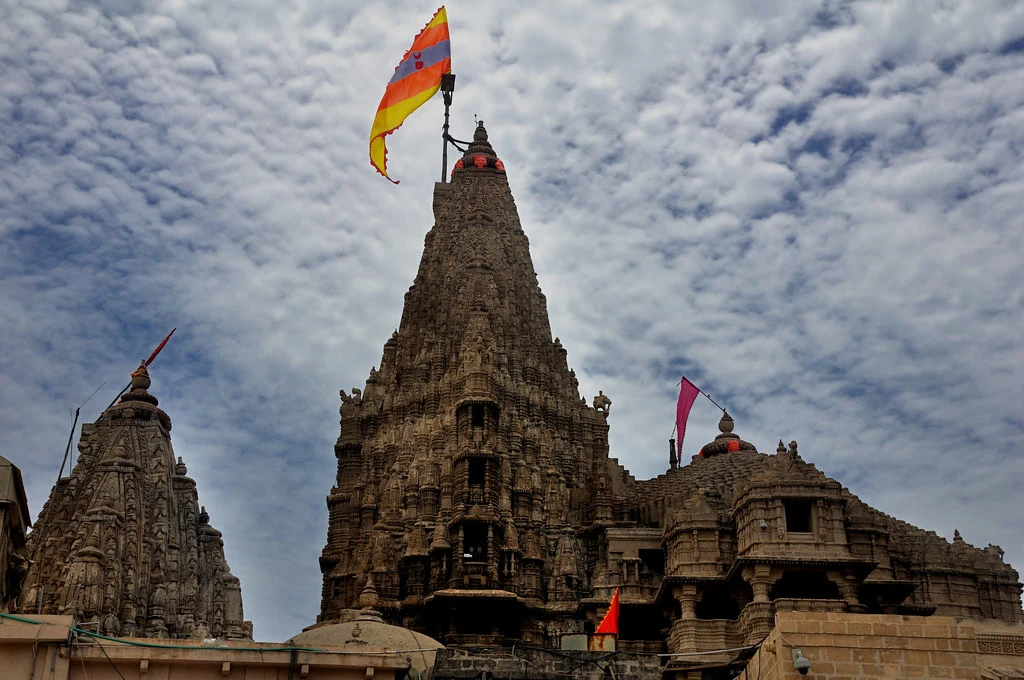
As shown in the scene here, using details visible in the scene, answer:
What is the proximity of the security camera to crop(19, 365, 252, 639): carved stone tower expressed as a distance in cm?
2351

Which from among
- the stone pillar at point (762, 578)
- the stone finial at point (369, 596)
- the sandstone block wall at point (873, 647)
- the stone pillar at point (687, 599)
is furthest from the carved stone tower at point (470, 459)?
the sandstone block wall at point (873, 647)

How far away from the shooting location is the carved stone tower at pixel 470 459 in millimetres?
46969

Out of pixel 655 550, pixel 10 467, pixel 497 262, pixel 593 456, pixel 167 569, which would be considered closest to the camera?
pixel 10 467

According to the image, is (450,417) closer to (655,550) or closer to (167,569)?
(655,550)

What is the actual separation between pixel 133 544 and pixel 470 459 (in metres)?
14.4

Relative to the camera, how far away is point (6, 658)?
18.9m

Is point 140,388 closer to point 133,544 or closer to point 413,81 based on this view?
point 133,544

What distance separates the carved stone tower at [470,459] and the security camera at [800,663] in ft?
88.9

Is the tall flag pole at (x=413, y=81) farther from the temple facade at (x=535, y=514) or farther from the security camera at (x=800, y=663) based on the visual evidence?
the security camera at (x=800, y=663)

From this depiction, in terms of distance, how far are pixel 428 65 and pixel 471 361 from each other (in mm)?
15143

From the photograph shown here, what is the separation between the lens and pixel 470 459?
163 ft

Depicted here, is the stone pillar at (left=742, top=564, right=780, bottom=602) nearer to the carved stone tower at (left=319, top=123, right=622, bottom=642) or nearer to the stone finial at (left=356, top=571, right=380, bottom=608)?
the carved stone tower at (left=319, top=123, right=622, bottom=642)

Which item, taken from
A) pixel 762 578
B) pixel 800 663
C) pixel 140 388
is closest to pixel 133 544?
pixel 140 388

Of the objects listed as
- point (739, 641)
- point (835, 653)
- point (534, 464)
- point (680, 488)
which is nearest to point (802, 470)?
point (739, 641)
